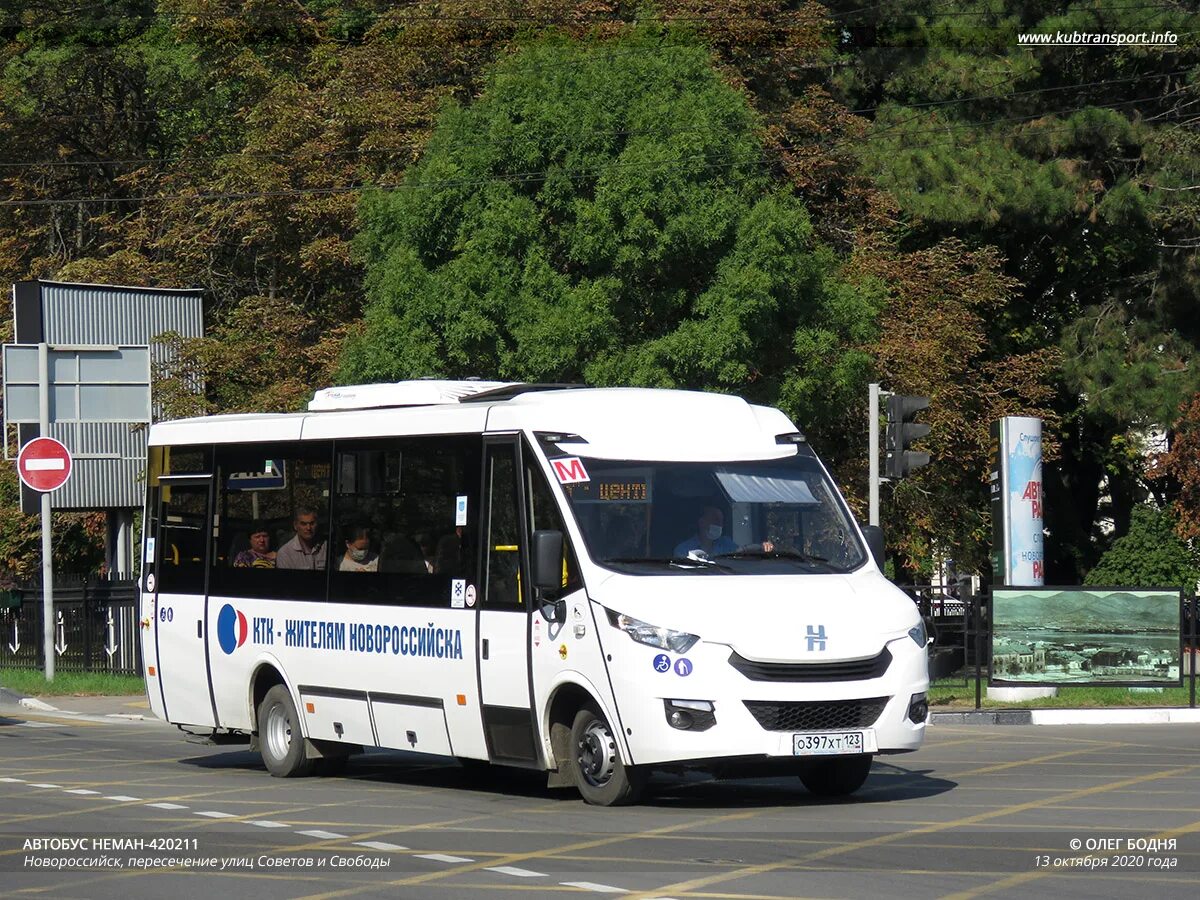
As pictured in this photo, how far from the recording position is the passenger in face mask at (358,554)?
14.7 m

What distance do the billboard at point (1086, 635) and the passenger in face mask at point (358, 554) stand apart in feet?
29.4

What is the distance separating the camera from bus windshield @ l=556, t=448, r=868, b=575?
1280 centimetres

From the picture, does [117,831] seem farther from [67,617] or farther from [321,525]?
[67,617]

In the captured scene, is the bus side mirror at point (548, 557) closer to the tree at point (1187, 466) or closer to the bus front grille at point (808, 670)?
the bus front grille at point (808, 670)

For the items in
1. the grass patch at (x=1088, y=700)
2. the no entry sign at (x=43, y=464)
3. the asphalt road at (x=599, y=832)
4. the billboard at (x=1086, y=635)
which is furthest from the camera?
the no entry sign at (x=43, y=464)

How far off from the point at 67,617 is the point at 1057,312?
22993 mm

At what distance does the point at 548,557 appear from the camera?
41.1 ft

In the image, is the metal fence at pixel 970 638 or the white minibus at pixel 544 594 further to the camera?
the metal fence at pixel 970 638

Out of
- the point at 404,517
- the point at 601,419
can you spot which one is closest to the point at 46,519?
the point at 404,517

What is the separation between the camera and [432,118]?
1313 inches

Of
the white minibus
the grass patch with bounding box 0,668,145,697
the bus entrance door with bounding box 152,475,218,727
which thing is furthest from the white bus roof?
the grass patch with bounding box 0,668,145,697

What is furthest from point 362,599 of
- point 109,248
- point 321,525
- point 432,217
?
point 109,248

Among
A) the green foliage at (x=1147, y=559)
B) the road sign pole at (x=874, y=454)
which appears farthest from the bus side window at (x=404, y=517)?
the green foliage at (x=1147, y=559)

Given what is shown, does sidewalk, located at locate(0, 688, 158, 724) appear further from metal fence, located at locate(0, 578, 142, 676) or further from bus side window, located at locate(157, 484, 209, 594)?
bus side window, located at locate(157, 484, 209, 594)
